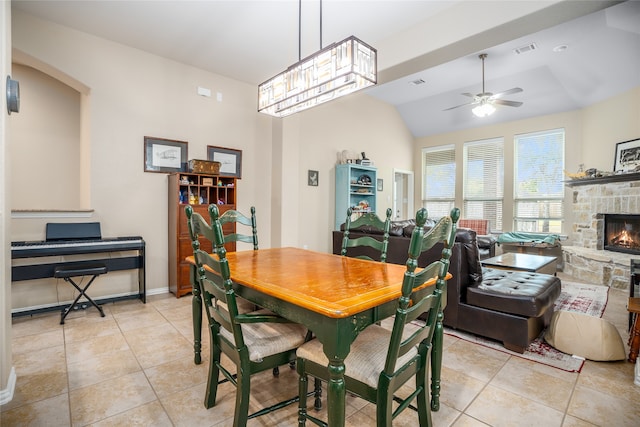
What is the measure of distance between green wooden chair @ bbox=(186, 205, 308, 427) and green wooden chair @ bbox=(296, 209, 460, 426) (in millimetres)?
123

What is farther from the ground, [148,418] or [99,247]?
[99,247]

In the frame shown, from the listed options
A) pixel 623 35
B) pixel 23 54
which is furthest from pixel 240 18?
pixel 623 35

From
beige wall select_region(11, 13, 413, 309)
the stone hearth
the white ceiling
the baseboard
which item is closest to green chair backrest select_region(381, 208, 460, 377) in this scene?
the white ceiling

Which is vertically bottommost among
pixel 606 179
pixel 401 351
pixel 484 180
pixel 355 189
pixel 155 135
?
pixel 401 351

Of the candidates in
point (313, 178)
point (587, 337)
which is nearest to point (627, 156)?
point (587, 337)

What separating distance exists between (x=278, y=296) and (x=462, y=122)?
23.0 feet

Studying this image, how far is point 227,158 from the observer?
459 cm

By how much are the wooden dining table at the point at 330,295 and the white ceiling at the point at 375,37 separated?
1855 mm

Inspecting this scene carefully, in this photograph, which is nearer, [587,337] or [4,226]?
[4,226]

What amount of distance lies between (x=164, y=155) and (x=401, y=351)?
3875 mm

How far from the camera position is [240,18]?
125 inches

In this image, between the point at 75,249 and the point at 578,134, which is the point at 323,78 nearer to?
the point at 75,249

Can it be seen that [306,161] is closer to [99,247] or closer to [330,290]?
[99,247]

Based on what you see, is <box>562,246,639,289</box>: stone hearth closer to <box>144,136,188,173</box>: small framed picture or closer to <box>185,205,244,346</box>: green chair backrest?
<box>185,205,244,346</box>: green chair backrest
